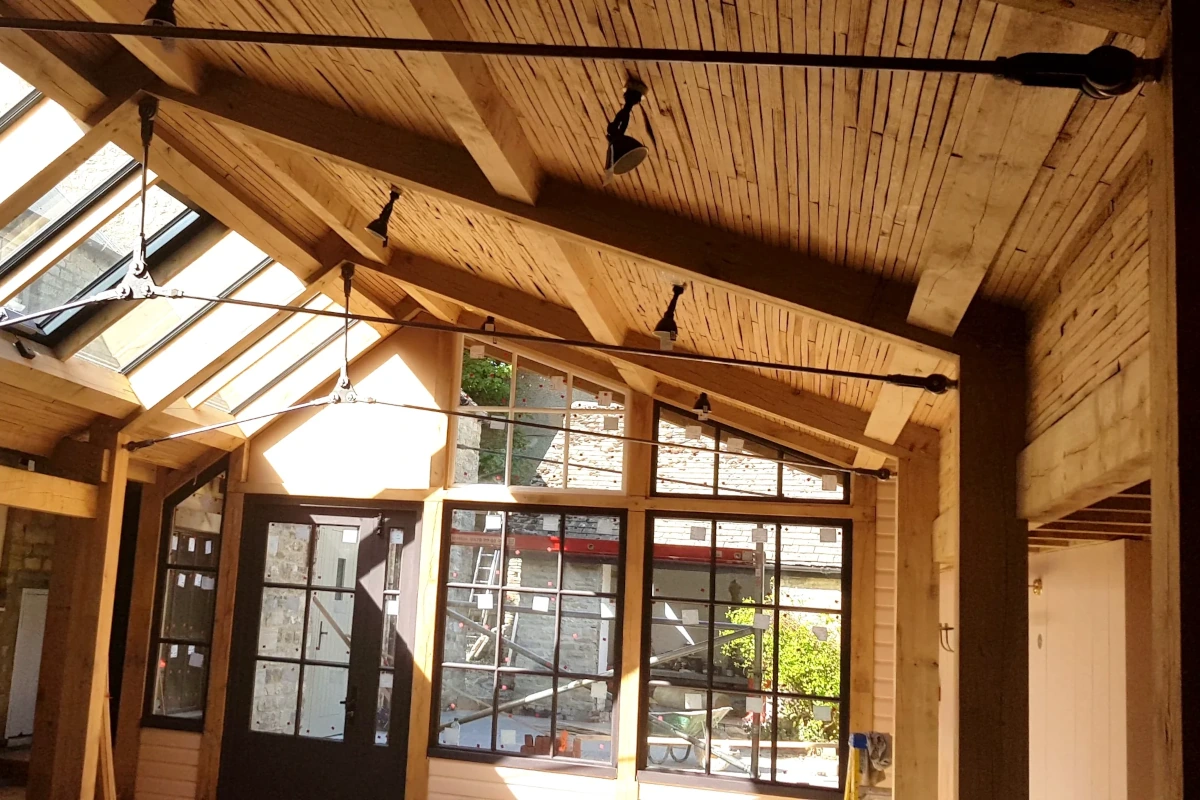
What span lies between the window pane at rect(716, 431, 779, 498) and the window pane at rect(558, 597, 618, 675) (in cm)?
112

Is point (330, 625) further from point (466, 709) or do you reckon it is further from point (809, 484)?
point (809, 484)

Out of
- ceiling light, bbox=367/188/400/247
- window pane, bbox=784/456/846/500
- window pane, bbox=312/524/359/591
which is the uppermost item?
ceiling light, bbox=367/188/400/247

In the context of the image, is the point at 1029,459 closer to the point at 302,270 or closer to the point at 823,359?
the point at 823,359

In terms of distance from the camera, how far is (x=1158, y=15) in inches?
53.1

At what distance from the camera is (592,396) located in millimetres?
7090

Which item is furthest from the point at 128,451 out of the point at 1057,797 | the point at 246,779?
the point at 1057,797

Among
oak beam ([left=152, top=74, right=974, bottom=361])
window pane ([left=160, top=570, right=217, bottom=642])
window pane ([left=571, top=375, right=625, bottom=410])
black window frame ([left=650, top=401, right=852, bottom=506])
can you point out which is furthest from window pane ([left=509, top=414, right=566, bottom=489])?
oak beam ([left=152, top=74, right=974, bottom=361])

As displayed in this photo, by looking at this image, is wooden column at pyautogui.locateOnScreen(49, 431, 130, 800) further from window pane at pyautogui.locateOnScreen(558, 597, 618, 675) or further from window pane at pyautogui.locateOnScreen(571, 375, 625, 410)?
window pane at pyautogui.locateOnScreen(571, 375, 625, 410)

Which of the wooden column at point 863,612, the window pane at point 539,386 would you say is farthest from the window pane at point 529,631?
the wooden column at point 863,612

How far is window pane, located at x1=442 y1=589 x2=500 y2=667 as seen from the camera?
6.95m

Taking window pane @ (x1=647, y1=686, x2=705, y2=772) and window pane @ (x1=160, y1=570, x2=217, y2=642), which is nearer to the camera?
window pane @ (x1=647, y1=686, x2=705, y2=772)

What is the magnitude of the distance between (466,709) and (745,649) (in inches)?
76.8

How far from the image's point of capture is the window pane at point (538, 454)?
23.2 ft

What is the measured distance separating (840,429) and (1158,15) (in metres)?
3.90
